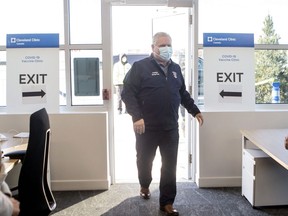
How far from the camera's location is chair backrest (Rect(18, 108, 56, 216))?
5.89ft

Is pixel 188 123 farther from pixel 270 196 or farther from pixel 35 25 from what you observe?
pixel 35 25

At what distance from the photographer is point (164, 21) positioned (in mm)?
4066

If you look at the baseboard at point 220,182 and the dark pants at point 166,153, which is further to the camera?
the baseboard at point 220,182

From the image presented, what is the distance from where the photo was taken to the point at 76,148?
3572 mm

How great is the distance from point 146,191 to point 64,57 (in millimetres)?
1698

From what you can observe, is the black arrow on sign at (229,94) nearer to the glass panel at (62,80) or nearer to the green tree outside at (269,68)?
the green tree outside at (269,68)

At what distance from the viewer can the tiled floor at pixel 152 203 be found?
299cm

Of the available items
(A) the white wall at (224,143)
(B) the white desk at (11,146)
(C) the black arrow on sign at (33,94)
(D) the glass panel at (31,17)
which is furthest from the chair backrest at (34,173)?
(A) the white wall at (224,143)

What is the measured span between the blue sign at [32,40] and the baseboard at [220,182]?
7.24 feet

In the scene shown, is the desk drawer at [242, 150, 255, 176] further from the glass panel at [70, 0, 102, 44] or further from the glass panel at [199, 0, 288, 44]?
the glass panel at [70, 0, 102, 44]

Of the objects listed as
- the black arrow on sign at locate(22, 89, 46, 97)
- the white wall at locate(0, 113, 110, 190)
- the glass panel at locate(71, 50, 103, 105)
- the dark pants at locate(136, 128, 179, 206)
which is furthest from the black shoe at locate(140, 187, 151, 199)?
the black arrow on sign at locate(22, 89, 46, 97)

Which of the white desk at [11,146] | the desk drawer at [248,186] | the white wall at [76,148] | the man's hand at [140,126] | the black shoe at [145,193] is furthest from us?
the white wall at [76,148]

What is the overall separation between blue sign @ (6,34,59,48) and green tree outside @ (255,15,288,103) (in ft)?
7.54

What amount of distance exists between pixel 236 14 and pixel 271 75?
2.64 feet
